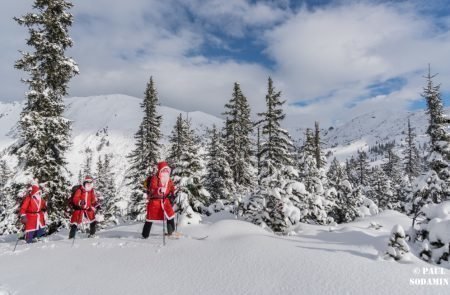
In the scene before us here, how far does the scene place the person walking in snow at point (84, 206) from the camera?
10.7 m

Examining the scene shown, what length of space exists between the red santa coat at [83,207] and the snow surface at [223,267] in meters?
2.12

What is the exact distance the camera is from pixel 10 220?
1728 cm

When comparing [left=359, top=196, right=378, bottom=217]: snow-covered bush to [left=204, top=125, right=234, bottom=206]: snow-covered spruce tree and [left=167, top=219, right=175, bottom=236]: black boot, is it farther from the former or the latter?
[left=204, top=125, right=234, bottom=206]: snow-covered spruce tree

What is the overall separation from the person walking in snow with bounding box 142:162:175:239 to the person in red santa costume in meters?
5.30

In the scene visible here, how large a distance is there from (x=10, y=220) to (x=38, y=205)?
7.59m

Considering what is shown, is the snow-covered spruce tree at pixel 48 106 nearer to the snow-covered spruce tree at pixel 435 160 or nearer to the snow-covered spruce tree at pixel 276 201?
the snow-covered spruce tree at pixel 276 201

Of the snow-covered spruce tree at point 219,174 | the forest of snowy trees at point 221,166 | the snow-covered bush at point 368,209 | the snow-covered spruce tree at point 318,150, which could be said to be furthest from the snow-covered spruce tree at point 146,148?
the snow-covered bush at point 368,209

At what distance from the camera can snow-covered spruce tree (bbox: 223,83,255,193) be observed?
104 feet

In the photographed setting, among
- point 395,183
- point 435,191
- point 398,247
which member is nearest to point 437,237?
point 398,247

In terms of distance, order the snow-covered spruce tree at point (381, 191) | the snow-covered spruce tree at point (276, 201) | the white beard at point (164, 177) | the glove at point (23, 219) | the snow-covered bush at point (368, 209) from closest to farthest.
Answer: the white beard at point (164, 177), the snow-covered spruce tree at point (276, 201), the glove at point (23, 219), the snow-covered bush at point (368, 209), the snow-covered spruce tree at point (381, 191)

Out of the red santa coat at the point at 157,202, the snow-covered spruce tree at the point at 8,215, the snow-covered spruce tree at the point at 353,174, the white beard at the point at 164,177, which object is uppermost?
A: the snow-covered spruce tree at the point at 353,174

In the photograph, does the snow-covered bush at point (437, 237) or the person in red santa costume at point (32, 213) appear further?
the person in red santa costume at point (32, 213)

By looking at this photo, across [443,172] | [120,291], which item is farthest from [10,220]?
[443,172]

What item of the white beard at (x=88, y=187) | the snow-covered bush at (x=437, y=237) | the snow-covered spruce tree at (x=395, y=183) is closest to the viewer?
the snow-covered bush at (x=437, y=237)
